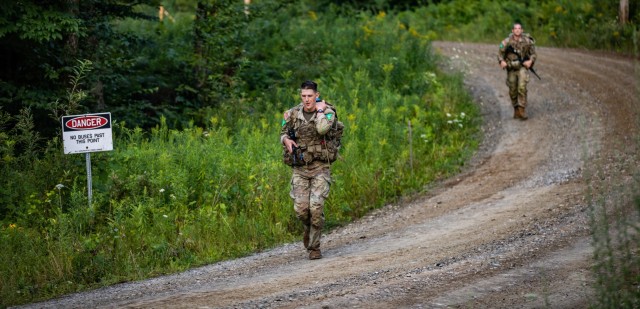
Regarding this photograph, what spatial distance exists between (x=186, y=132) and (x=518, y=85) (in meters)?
7.58

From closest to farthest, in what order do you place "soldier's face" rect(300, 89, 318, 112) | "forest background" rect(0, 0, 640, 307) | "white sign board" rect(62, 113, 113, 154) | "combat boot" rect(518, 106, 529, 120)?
"soldier's face" rect(300, 89, 318, 112) < "forest background" rect(0, 0, 640, 307) < "white sign board" rect(62, 113, 113, 154) < "combat boot" rect(518, 106, 529, 120)

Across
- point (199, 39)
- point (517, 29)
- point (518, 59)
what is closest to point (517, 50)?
point (518, 59)

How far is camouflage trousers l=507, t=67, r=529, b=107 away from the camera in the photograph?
754 inches

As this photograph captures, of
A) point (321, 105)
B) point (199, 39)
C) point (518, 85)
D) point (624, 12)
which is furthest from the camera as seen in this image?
point (624, 12)

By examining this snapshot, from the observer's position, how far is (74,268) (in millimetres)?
10742

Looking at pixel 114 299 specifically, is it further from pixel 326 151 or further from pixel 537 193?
pixel 537 193

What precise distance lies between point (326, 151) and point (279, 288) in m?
2.24

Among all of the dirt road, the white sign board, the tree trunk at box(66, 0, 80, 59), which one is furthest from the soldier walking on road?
the tree trunk at box(66, 0, 80, 59)

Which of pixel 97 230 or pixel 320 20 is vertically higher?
pixel 320 20

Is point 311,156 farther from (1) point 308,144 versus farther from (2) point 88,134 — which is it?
(2) point 88,134

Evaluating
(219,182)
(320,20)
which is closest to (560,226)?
(219,182)

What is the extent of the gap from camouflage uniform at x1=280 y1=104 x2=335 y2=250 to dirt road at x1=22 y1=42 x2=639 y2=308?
53cm

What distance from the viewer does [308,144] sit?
420 inches

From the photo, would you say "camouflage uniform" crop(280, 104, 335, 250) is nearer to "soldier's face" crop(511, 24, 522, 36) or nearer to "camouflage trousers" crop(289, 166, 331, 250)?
"camouflage trousers" crop(289, 166, 331, 250)
